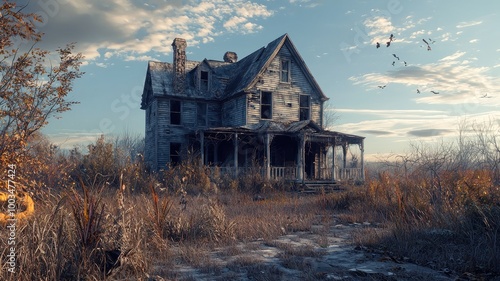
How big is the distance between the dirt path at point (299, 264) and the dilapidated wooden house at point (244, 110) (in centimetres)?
1539

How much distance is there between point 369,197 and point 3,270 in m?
9.47

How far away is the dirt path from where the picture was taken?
4.57m

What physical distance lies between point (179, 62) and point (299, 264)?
21.3m

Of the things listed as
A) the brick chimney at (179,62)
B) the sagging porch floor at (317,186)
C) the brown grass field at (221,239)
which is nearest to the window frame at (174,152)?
the brick chimney at (179,62)

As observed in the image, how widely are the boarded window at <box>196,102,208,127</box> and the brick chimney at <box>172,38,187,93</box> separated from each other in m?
1.56

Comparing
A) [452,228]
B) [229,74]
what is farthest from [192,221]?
[229,74]

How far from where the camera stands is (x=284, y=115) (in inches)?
933

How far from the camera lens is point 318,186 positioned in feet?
65.5

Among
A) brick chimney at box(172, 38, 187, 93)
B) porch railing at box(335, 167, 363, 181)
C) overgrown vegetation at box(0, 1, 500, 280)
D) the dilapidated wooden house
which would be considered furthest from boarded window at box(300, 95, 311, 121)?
overgrown vegetation at box(0, 1, 500, 280)

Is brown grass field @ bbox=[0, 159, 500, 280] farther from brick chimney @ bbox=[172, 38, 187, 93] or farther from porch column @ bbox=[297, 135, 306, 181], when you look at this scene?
brick chimney @ bbox=[172, 38, 187, 93]

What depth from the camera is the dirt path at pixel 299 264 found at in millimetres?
4574

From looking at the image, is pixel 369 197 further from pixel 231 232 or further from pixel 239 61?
pixel 239 61

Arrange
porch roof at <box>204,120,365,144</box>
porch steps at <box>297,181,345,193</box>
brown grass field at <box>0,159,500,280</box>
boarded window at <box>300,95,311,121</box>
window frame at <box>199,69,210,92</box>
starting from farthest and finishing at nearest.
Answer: window frame at <box>199,69,210,92</box>, boarded window at <box>300,95,311,121</box>, porch roof at <box>204,120,365,144</box>, porch steps at <box>297,181,345,193</box>, brown grass field at <box>0,159,500,280</box>

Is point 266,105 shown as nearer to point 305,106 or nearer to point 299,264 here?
point 305,106
